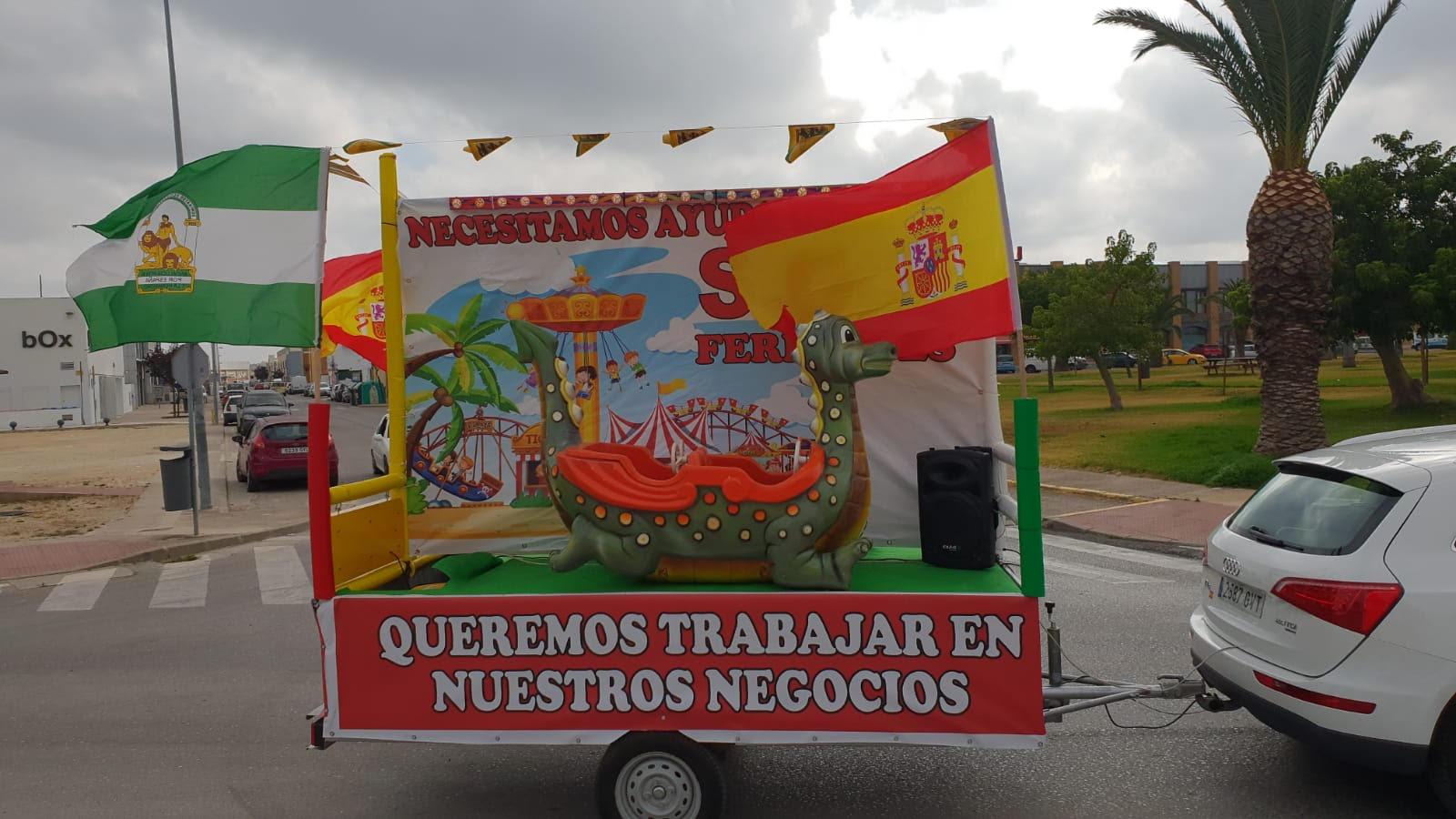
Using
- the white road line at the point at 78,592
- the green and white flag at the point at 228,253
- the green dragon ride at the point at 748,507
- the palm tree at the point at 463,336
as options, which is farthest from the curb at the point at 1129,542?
the white road line at the point at 78,592

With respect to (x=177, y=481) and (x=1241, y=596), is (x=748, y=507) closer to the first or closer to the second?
(x=1241, y=596)

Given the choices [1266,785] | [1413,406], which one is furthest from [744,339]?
[1413,406]

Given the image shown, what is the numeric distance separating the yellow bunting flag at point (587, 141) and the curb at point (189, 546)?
8.87 metres

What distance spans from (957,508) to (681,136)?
97.8 inches

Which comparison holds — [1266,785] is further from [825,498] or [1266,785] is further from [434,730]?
[434,730]

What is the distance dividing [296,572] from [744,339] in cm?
747

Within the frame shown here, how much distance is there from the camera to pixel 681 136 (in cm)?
562

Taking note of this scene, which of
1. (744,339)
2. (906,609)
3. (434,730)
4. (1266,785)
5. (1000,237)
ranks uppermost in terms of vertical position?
(1000,237)

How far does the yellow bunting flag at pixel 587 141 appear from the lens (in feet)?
18.2

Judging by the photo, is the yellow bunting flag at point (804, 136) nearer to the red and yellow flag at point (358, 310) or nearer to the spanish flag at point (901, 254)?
the spanish flag at point (901, 254)

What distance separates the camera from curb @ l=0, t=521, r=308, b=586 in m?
11.5

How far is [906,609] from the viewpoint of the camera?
4020mm

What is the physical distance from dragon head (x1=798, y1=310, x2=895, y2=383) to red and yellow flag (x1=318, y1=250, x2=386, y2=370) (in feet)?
11.0

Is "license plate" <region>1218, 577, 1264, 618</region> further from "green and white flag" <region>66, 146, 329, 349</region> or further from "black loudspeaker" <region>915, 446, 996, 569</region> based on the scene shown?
"green and white flag" <region>66, 146, 329, 349</region>
